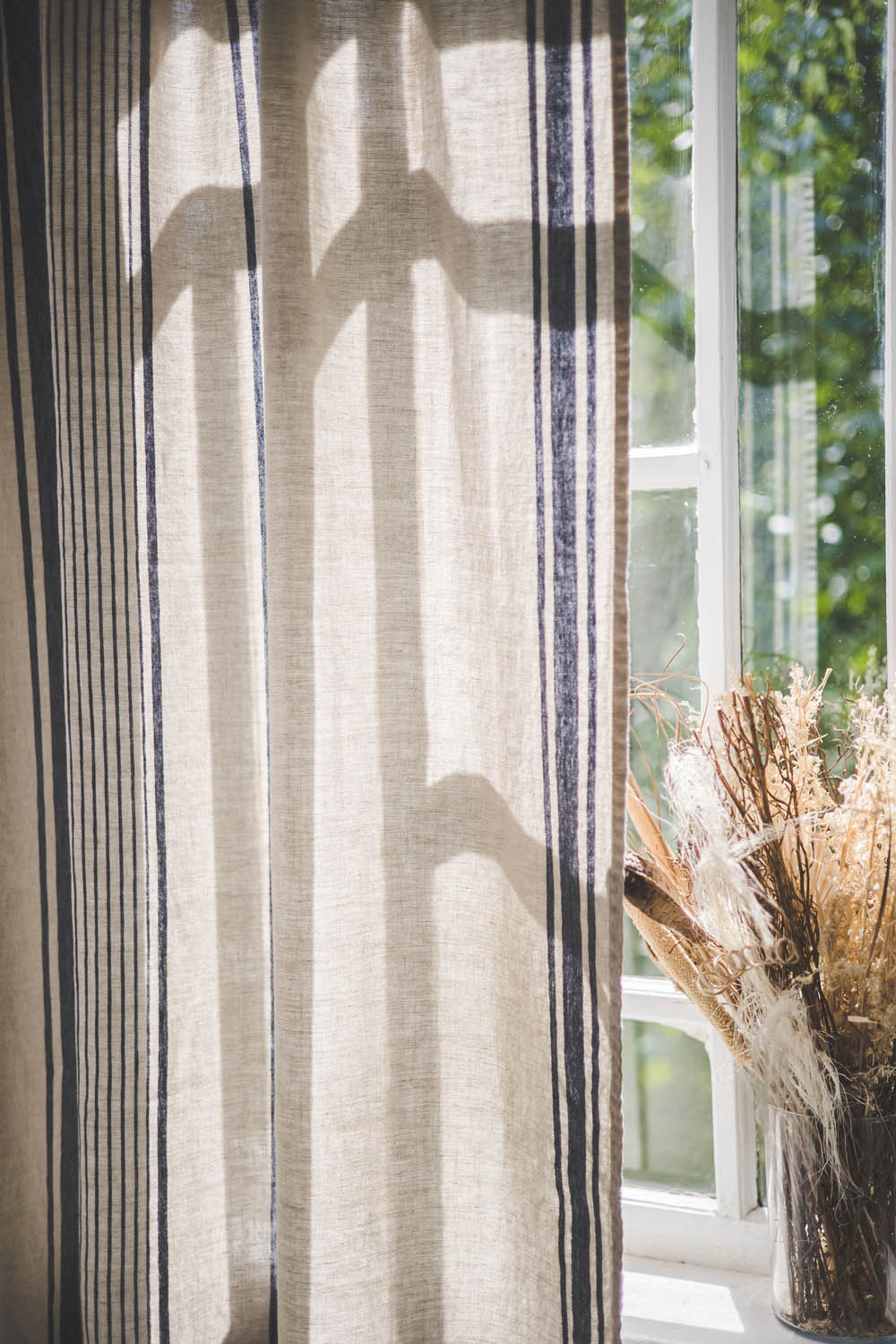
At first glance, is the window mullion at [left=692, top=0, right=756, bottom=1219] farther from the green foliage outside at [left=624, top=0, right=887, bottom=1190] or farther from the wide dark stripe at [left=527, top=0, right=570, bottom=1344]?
the wide dark stripe at [left=527, top=0, right=570, bottom=1344]

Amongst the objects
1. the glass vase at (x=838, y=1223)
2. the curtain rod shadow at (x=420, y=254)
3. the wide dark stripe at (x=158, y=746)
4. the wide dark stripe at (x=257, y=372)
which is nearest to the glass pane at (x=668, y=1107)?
the glass vase at (x=838, y=1223)

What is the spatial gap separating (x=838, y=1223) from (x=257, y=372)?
91 cm

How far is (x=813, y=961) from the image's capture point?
2.53ft

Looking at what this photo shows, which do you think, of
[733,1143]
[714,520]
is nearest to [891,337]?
[714,520]

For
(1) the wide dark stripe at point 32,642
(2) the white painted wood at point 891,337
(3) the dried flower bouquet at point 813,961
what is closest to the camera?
(3) the dried flower bouquet at point 813,961

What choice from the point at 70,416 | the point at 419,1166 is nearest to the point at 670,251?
the point at 70,416

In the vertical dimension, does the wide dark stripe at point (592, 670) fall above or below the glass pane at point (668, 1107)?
above

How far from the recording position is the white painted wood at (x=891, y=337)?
892 mm

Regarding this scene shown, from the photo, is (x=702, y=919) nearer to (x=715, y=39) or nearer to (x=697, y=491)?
(x=697, y=491)

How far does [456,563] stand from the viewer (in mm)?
873

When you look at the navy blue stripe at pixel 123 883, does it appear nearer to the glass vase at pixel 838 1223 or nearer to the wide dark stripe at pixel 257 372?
the wide dark stripe at pixel 257 372

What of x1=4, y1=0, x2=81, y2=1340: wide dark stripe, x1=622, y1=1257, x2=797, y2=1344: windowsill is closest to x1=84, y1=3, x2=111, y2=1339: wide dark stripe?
x1=4, y1=0, x2=81, y2=1340: wide dark stripe

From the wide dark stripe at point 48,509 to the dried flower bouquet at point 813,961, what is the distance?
648 mm

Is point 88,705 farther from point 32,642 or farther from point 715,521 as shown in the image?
point 715,521
